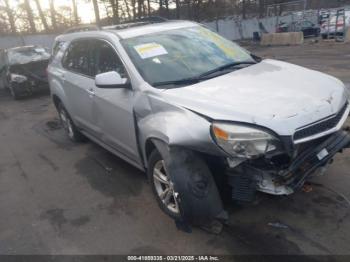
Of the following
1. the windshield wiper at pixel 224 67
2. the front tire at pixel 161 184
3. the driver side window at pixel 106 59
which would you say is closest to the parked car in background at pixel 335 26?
the windshield wiper at pixel 224 67

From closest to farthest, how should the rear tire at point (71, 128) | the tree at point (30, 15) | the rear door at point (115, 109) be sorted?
the rear door at point (115, 109) → the rear tire at point (71, 128) → the tree at point (30, 15)

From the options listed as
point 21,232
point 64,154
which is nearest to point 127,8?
point 64,154

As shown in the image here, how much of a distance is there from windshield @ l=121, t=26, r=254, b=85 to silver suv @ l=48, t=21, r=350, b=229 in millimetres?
11

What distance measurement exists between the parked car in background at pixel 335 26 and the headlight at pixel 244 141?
18696mm

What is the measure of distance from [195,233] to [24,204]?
2.25 m

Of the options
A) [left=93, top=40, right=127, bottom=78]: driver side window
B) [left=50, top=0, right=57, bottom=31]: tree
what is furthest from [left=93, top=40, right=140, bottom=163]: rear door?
[left=50, top=0, right=57, bottom=31]: tree

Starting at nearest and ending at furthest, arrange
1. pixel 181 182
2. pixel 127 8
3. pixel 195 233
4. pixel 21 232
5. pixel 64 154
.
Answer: pixel 181 182 → pixel 195 233 → pixel 21 232 → pixel 64 154 → pixel 127 8

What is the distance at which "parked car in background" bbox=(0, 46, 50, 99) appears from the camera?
12086 mm

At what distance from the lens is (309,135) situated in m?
2.85

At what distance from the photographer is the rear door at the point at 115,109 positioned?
3844 mm

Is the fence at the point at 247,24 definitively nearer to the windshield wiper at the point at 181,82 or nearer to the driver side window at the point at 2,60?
the driver side window at the point at 2,60

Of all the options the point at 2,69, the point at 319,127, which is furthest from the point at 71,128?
the point at 2,69

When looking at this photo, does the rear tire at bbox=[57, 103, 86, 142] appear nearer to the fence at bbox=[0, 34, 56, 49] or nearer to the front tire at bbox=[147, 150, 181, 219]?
the front tire at bbox=[147, 150, 181, 219]

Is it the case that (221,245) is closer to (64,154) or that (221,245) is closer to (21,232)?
(21,232)
